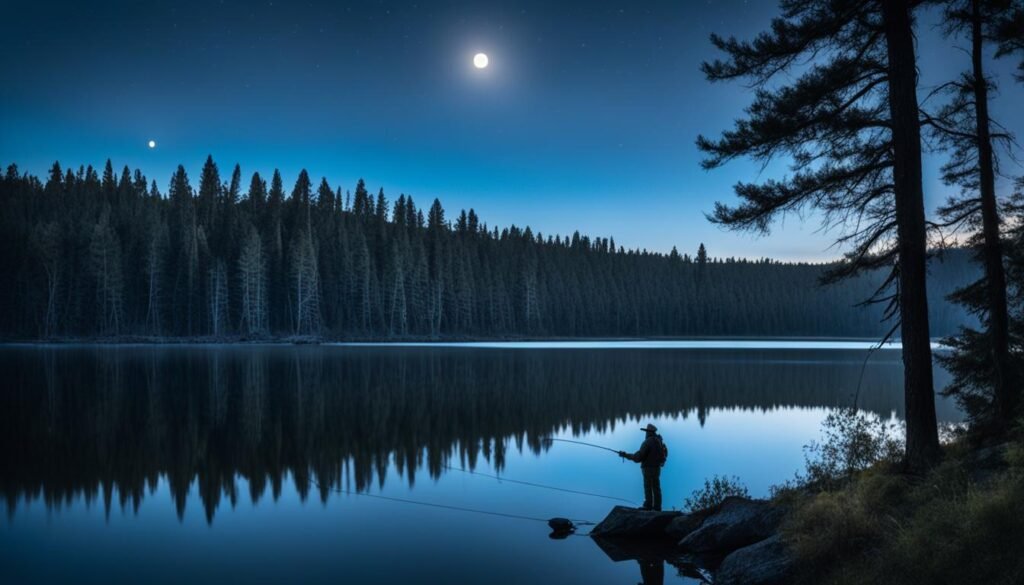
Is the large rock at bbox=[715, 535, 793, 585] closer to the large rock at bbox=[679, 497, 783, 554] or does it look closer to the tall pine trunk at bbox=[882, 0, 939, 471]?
the large rock at bbox=[679, 497, 783, 554]

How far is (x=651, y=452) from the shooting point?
1398cm

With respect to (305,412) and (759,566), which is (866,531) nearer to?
(759,566)

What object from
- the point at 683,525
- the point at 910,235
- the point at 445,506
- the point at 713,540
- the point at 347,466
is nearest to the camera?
the point at 910,235

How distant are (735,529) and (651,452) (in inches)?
115

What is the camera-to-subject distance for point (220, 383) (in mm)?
38531

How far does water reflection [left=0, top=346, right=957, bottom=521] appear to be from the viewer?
18.2 meters

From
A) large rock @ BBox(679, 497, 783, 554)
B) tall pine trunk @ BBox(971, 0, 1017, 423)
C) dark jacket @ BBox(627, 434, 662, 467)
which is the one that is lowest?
large rock @ BBox(679, 497, 783, 554)

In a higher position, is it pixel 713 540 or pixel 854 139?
pixel 854 139

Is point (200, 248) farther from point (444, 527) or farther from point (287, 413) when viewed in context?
point (444, 527)

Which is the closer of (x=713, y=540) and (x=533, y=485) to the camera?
(x=713, y=540)

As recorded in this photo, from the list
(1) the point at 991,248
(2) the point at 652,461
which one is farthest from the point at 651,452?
(1) the point at 991,248

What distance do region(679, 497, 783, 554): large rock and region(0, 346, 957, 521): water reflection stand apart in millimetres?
9389

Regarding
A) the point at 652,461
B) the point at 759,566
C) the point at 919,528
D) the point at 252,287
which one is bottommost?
the point at 759,566

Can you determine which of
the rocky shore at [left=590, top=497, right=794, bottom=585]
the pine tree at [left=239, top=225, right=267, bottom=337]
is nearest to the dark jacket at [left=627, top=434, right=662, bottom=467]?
the rocky shore at [left=590, top=497, right=794, bottom=585]
